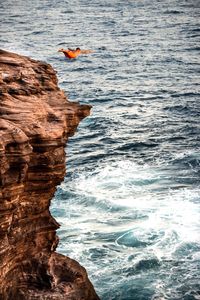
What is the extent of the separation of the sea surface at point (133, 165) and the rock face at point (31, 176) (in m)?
7.26

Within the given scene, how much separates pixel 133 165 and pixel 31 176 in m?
27.4

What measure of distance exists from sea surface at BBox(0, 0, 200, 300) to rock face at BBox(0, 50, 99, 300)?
726cm

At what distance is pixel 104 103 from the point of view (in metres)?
66.4

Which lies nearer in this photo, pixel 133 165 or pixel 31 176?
pixel 31 176

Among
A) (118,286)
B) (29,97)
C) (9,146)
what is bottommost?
(118,286)

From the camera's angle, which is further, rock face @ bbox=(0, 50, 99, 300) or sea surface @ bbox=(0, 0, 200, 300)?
sea surface @ bbox=(0, 0, 200, 300)

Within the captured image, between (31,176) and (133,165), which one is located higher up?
(31,176)

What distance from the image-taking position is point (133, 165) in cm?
4747

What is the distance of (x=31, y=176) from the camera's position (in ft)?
67.5

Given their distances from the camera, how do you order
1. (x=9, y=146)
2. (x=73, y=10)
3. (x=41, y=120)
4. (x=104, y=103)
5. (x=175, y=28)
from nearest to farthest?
(x=9, y=146) → (x=41, y=120) → (x=104, y=103) → (x=175, y=28) → (x=73, y=10)

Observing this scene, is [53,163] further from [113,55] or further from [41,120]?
[113,55]

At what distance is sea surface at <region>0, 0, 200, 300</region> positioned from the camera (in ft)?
103

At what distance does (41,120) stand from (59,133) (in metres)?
0.75

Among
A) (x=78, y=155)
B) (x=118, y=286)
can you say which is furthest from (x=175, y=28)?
(x=118, y=286)
